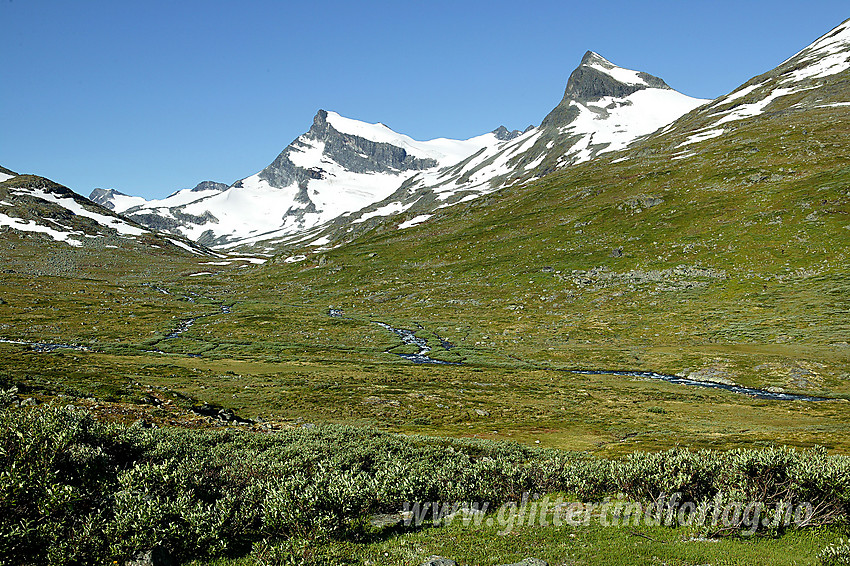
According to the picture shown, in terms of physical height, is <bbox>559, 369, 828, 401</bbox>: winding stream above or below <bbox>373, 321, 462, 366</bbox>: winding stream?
above

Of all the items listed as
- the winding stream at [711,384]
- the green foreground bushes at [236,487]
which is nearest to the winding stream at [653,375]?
the winding stream at [711,384]

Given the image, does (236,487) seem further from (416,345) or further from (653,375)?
(416,345)

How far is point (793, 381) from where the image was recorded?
214ft

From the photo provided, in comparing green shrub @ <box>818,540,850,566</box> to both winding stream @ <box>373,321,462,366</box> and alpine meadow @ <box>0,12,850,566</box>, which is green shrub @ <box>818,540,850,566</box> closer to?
alpine meadow @ <box>0,12,850,566</box>

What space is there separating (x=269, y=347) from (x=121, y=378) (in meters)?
43.1

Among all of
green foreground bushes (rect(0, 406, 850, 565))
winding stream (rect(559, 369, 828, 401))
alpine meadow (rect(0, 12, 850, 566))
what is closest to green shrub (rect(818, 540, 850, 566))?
alpine meadow (rect(0, 12, 850, 566))

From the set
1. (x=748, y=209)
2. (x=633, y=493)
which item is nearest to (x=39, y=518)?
(x=633, y=493)

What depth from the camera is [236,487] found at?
63.9ft

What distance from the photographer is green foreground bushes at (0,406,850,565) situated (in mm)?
13359

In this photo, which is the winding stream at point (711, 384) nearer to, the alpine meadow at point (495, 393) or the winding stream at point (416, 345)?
the alpine meadow at point (495, 393)

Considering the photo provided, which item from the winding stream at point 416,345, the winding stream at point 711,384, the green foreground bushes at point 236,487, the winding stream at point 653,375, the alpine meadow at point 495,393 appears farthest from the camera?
the winding stream at point 416,345

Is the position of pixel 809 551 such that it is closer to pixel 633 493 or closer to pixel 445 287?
pixel 633 493

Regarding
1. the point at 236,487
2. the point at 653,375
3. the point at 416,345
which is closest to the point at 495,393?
the point at 653,375

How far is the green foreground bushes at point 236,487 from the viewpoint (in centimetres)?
1336
